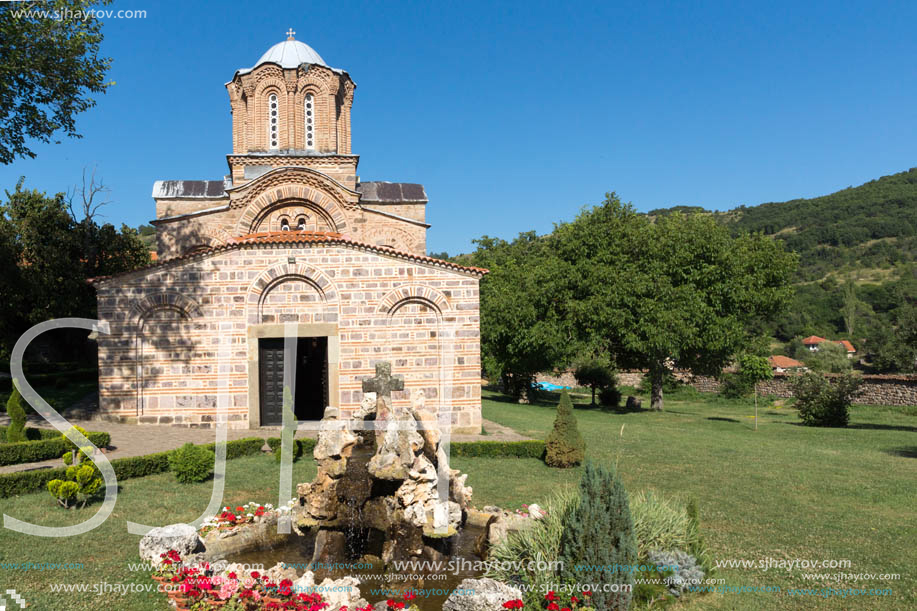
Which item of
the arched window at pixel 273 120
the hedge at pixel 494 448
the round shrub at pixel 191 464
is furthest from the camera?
the arched window at pixel 273 120

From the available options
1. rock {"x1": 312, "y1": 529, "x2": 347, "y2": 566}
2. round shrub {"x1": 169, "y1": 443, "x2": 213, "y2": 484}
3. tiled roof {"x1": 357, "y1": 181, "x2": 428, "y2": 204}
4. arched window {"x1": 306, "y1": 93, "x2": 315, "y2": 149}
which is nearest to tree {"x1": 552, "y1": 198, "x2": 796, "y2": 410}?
tiled roof {"x1": 357, "y1": 181, "x2": 428, "y2": 204}

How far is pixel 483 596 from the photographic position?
5.50m

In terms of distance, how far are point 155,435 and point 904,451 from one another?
18016mm

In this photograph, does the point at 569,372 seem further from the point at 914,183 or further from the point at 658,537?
the point at 914,183

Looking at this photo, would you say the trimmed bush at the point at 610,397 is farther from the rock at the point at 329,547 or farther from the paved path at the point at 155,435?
the rock at the point at 329,547

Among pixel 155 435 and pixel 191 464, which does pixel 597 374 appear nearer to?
pixel 155 435

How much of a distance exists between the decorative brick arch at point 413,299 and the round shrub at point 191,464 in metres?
6.14

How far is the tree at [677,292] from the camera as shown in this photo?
23.0m

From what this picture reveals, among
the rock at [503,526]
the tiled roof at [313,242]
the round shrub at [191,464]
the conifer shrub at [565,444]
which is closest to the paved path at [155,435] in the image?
the round shrub at [191,464]

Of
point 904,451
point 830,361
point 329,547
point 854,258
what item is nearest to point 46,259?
point 329,547

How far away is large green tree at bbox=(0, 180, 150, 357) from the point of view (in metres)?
20.9

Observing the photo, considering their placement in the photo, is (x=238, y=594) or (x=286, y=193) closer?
(x=238, y=594)

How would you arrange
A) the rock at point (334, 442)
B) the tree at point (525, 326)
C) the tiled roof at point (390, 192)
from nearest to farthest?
the rock at point (334, 442)
the tiled roof at point (390, 192)
the tree at point (525, 326)

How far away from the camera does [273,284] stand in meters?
15.4
